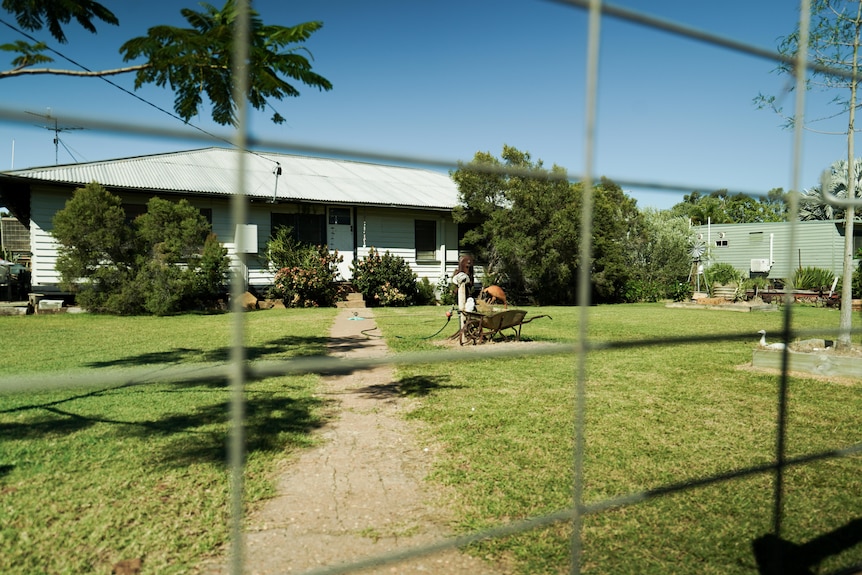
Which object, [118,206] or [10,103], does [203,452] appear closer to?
[10,103]

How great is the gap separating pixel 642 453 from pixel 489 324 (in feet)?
14.7

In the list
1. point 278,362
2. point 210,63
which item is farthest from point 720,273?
point 278,362

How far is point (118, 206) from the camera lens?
36.7 ft

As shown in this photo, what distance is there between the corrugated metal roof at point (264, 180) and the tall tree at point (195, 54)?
794cm

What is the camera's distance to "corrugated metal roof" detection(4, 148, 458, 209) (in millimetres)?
12672

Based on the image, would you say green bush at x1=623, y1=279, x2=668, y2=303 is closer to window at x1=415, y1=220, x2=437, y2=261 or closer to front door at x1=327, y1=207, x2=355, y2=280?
window at x1=415, y1=220, x2=437, y2=261

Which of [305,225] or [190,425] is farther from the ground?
[305,225]

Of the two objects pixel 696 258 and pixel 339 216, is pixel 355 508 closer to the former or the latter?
pixel 339 216

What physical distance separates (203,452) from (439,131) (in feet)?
11.6

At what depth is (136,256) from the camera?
37.4ft

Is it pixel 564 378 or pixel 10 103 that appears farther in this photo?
pixel 564 378

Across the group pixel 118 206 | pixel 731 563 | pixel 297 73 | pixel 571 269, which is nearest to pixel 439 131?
pixel 297 73

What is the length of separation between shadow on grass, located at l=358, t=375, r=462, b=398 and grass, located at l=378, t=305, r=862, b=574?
0.06m

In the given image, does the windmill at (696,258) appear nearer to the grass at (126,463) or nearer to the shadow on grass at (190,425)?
the grass at (126,463)
